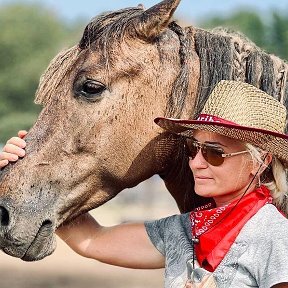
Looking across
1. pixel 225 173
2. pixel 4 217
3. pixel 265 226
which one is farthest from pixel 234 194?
pixel 4 217

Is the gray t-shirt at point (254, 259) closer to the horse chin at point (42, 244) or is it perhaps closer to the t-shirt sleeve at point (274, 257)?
the t-shirt sleeve at point (274, 257)

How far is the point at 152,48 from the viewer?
381 cm

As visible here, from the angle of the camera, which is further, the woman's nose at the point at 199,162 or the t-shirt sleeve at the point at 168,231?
the t-shirt sleeve at the point at 168,231

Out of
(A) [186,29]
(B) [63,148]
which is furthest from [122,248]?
(A) [186,29]

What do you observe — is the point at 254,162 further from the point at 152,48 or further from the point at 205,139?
the point at 152,48

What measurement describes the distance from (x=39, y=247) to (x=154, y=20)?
3.72 ft

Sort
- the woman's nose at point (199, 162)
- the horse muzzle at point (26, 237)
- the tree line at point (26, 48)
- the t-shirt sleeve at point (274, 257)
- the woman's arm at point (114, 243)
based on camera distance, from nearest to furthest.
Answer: the t-shirt sleeve at point (274, 257), the woman's nose at point (199, 162), the horse muzzle at point (26, 237), the woman's arm at point (114, 243), the tree line at point (26, 48)

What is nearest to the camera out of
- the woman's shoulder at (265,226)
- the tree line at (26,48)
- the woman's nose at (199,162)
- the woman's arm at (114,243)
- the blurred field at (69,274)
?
the woman's shoulder at (265,226)

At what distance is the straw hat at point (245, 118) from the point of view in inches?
129

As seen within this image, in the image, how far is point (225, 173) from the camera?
130 inches

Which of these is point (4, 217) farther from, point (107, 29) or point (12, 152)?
point (107, 29)

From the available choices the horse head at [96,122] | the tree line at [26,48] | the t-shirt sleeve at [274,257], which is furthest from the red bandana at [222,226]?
the tree line at [26,48]

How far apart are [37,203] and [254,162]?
3.14 ft

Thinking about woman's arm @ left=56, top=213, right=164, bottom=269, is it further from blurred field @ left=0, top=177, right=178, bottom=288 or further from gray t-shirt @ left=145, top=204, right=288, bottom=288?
blurred field @ left=0, top=177, right=178, bottom=288
